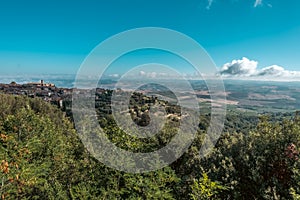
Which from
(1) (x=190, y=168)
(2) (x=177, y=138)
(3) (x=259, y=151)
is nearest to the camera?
(3) (x=259, y=151)

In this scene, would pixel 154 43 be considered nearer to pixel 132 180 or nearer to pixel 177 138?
pixel 132 180

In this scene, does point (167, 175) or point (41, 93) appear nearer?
point (167, 175)

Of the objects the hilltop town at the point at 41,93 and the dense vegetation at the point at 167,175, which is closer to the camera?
the dense vegetation at the point at 167,175

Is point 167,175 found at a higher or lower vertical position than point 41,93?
higher

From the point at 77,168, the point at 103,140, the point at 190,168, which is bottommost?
the point at 190,168

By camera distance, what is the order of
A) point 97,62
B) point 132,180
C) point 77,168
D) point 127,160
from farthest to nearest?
point 77,168 → point 127,160 → point 97,62 → point 132,180

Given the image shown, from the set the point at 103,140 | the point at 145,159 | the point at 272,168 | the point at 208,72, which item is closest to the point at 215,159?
the point at 272,168

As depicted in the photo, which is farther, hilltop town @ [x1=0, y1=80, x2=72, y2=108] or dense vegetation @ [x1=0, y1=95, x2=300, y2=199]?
hilltop town @ [x1=0, y1=80, x2=72, y2=108]

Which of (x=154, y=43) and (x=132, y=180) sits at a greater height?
(x=154, y=43)

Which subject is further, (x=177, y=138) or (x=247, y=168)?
(x=177, y=138)

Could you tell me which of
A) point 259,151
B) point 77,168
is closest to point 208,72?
point 259,151
